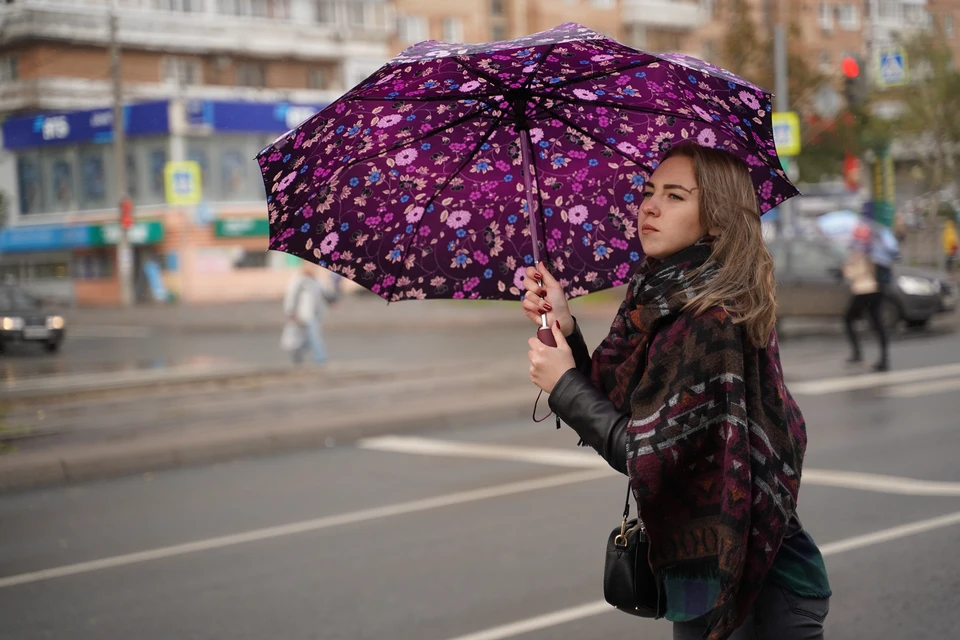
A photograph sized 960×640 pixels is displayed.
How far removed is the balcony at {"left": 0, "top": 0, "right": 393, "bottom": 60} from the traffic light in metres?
32.5

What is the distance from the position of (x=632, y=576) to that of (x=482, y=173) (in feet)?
3.97

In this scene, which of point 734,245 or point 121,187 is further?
point 121,187

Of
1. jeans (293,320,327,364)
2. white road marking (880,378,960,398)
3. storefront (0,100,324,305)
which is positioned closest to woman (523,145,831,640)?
white road marking (880,378,960,398)

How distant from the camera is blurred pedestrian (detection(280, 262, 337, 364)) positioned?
16.6 m

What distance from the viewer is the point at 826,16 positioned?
59906 mm

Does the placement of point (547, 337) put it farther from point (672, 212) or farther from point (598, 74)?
point (598, 74)

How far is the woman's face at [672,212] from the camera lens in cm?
252

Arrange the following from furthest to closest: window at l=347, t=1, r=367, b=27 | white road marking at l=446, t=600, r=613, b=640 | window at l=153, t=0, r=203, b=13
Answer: window at l=347, t=1, r=367, b=27, window at l=153, t=0, r=203, b=13, white road marking at l=446, t=600, r=613, b=640

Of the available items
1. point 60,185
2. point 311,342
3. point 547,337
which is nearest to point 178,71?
point 60,185

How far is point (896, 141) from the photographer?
37.7 meters

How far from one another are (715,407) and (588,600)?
3432 mm

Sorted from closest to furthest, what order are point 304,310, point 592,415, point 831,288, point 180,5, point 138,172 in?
point 592,415 → point 304,310 → point 831,288 → point 138,172 → point 180,5

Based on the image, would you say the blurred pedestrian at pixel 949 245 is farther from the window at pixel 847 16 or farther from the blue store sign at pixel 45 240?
the blue store sign at pixel 45 240

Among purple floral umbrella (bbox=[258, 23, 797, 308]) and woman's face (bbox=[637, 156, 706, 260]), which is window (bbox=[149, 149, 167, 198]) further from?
woman's face (bbox=[637, 156, 706, 260])
